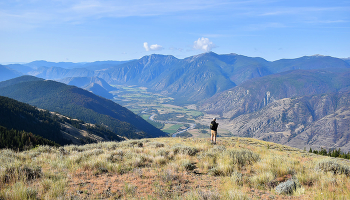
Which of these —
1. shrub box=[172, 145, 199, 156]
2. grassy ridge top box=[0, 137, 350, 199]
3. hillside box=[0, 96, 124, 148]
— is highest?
grassy ridge top box=[0, 137, 350, 199]

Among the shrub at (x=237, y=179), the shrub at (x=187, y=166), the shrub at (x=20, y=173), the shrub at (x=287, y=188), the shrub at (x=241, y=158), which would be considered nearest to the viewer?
the shrub at (x=287, y=188)

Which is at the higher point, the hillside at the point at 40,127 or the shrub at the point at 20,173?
the shrub at the point at 20,173

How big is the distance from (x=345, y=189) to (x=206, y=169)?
5985 mm

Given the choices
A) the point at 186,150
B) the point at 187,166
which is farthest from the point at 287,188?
the point at 186,150

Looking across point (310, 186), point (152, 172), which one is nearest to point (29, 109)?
point (152, 172)

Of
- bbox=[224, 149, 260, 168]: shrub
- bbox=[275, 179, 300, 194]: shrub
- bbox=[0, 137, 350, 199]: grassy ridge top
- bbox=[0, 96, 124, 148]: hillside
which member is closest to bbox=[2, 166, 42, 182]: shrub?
bbox=[0, 137, 350, 199]: grassy ridge top

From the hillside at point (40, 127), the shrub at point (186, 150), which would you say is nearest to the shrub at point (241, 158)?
the shrub at point (186, 150)

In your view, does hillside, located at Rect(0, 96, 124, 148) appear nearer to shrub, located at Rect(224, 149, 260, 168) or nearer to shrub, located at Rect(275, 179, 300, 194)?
shrub, located at Rect(224, 149, 260, 168)

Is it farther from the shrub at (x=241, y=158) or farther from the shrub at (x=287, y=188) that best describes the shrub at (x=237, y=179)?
the shrub at (x=241, y=158)

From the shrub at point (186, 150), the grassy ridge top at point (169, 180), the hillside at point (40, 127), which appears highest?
the grassy ridge top at point (169, 180)

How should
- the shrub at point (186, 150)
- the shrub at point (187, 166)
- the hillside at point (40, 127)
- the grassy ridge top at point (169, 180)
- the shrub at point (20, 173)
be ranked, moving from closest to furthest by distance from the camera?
the grassy ridge top at point (169, 180) < the shrub at point (20, 173) < the shrub at point (187, 166) < the shrub at point (186, 150) < the hillside at point (40, 127)

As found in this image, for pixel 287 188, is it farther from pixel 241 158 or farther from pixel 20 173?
pixel 20 173

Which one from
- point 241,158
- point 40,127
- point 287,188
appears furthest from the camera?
point 40,127

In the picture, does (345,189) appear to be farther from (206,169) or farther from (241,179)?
(206,169)
